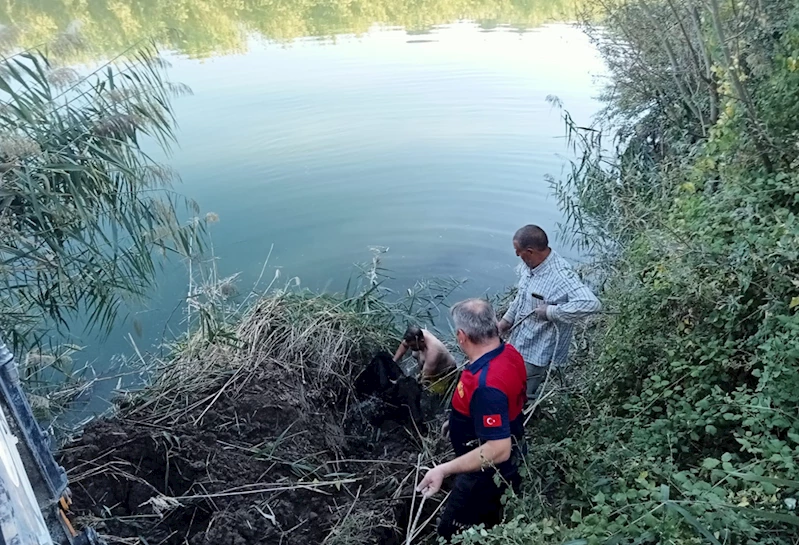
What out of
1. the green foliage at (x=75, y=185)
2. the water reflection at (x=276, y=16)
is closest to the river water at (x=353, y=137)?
the water reflection at (x=276, y=16)

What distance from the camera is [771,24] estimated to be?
4.50 metres

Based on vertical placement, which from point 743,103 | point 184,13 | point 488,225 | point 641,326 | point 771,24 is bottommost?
point 488,225

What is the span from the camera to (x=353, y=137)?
11.7 meters

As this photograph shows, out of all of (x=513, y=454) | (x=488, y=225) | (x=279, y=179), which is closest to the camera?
(x=513, y=454)

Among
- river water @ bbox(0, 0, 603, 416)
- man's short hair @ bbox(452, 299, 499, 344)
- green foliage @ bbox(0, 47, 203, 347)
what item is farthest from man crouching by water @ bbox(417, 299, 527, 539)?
river water @ bbox(0, 0, 603, 416)

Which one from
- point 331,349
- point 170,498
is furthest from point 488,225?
point 170,498

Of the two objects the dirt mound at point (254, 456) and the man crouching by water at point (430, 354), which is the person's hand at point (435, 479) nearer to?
the dirt mound at point (254, 456)

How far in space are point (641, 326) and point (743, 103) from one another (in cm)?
167

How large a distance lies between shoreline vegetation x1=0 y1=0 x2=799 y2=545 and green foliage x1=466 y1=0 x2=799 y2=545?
0.01 m

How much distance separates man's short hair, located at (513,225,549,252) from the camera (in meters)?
3.87

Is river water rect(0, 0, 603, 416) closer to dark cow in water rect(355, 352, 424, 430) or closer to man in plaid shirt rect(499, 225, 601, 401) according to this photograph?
dark cow in water rect(355, 352, 424, 430)

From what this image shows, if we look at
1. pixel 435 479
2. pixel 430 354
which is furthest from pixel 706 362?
pixel 430 354

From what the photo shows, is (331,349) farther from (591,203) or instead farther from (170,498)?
(591,203)

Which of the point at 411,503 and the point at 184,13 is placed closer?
the point at 411,503
